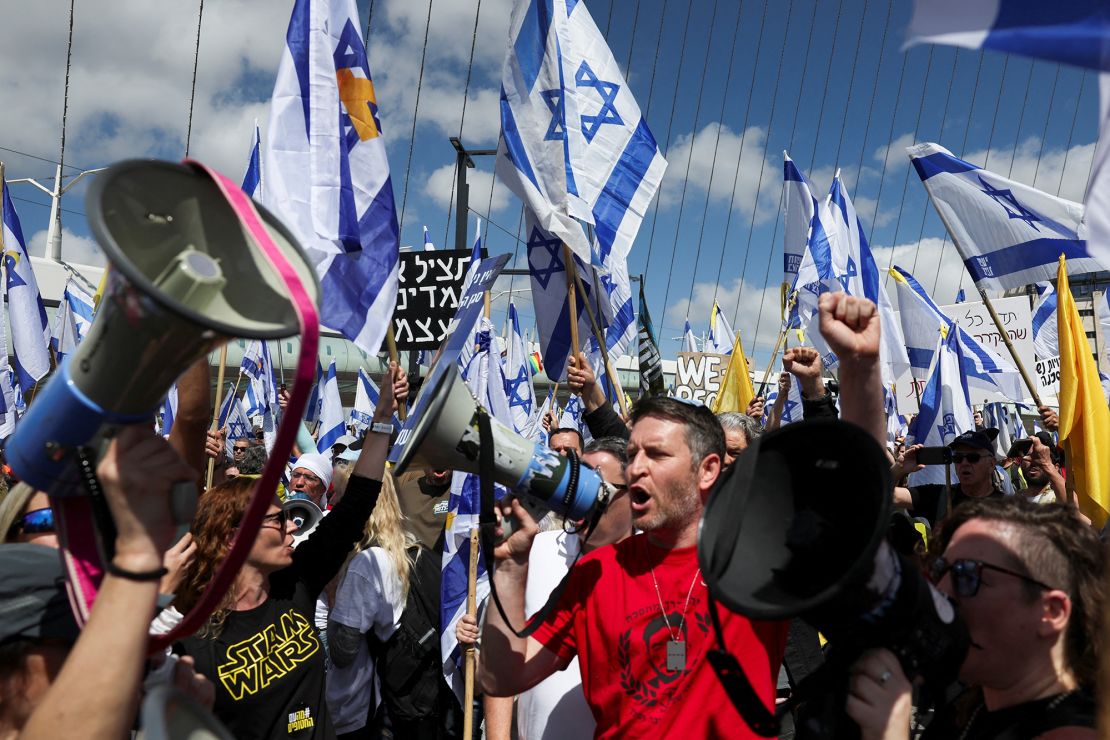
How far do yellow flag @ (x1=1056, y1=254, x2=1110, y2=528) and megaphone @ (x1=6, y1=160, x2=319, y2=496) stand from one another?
14.9 feet

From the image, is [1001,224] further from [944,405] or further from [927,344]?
[927,344]

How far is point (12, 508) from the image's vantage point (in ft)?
5.78

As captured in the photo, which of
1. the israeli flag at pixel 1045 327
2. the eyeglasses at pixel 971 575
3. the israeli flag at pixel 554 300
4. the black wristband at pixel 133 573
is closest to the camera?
the black wristband at pixel 133 573

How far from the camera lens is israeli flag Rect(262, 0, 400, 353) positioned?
13.8 feet

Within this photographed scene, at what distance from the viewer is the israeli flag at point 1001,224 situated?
213 inches

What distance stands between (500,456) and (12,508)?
1.03m

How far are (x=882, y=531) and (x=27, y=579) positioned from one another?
1367 millimetres

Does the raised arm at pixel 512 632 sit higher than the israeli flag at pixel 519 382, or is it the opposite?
the raised arm at pixel 512 632

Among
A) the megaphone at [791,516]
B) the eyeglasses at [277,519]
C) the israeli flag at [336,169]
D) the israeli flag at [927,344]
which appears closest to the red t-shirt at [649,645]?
the megaphone at [791,516]

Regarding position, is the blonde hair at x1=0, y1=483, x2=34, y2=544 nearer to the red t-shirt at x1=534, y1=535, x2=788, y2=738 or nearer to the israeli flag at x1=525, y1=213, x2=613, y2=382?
the red t-shirt at x1=534, y1=535, x2=788, y2=738

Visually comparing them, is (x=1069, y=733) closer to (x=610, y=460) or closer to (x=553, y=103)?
(x=610, y=460)

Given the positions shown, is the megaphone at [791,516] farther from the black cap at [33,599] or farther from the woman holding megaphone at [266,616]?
the woman holding megaphone at [266,616]

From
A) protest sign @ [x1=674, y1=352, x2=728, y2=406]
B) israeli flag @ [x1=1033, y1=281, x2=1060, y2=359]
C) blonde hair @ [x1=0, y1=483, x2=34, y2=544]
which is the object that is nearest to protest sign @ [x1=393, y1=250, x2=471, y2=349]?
blonde hair @ [x1=0, y1=483, x2=34, y2=544]

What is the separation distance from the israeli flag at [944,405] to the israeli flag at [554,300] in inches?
124
